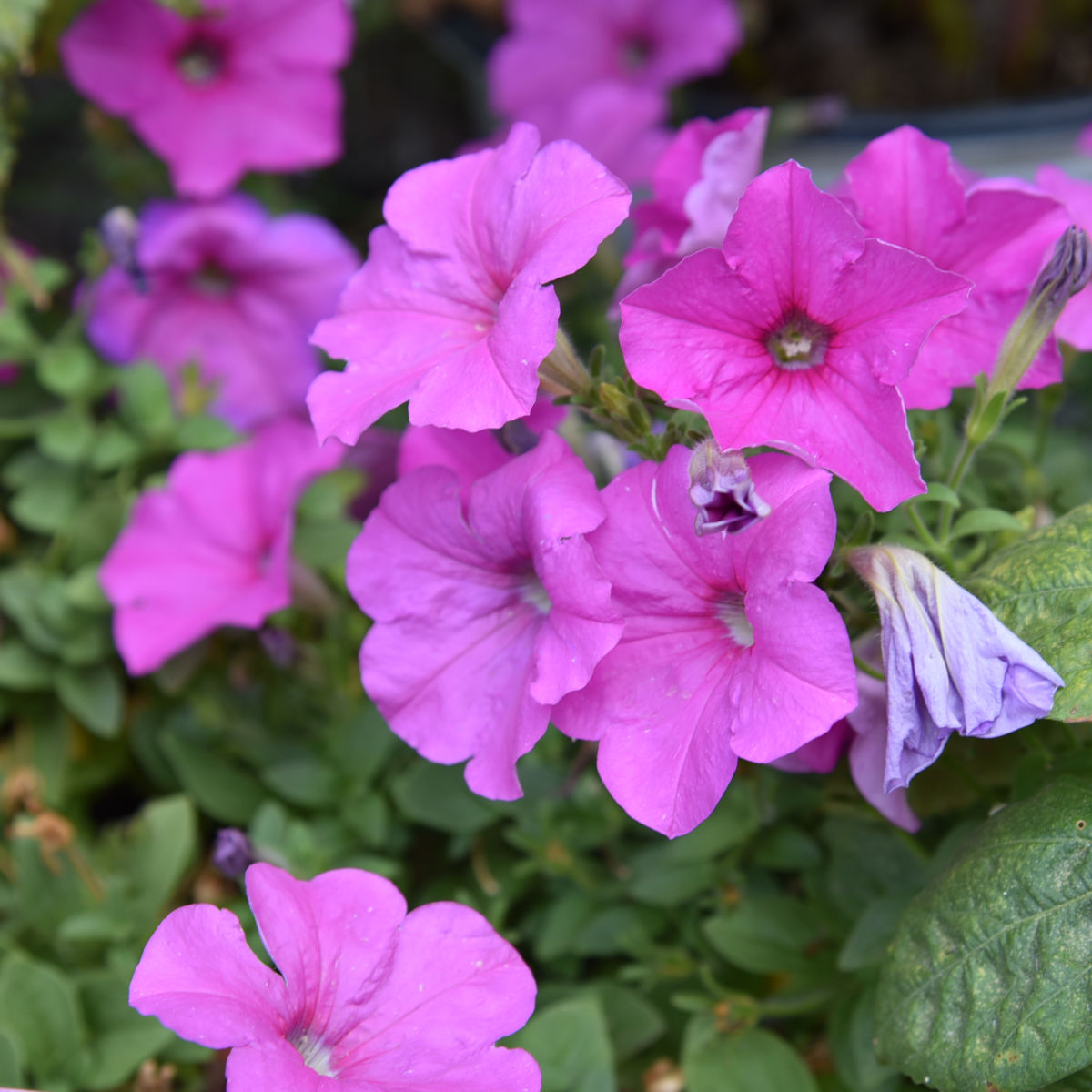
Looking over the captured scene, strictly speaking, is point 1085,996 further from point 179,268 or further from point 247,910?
point 179,268

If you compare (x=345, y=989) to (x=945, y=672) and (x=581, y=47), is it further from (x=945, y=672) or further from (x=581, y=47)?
(x=581, y=47)

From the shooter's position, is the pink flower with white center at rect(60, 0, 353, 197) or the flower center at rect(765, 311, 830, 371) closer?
the flower center at rect(765, 311, 830, 371)

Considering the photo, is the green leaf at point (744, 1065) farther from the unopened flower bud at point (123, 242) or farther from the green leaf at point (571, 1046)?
the unopened flower bud at point (123, 242)

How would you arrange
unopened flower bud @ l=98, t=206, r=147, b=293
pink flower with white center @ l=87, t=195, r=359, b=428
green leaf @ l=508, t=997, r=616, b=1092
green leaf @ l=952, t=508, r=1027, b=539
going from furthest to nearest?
pink flower with white center @ l=87, t=195, r=359, b=428 → unopened flower bud @ l=98, t=206, r=147, b=293 → green leaf @ l=508, t=997, r=616, b=1092 → green leaf @ l=952, t=508, r=1027, b=539

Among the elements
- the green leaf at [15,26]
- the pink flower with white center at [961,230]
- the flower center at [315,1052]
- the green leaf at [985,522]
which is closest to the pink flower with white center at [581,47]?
the green leaf at [15,26]

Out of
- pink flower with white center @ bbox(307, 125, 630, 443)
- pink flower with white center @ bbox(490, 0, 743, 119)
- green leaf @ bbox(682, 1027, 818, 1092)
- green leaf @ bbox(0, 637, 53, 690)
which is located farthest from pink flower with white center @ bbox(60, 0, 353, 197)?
green leaf @ bbox(682, 1027, 818, 1092)

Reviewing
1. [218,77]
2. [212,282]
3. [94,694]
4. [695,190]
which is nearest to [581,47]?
[218,77]

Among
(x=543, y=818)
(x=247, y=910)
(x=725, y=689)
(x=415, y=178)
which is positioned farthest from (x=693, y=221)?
(x=247, y=910)

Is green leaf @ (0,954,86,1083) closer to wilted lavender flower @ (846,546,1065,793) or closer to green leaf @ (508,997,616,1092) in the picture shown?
green leaf @ (508,997,616,1092)
